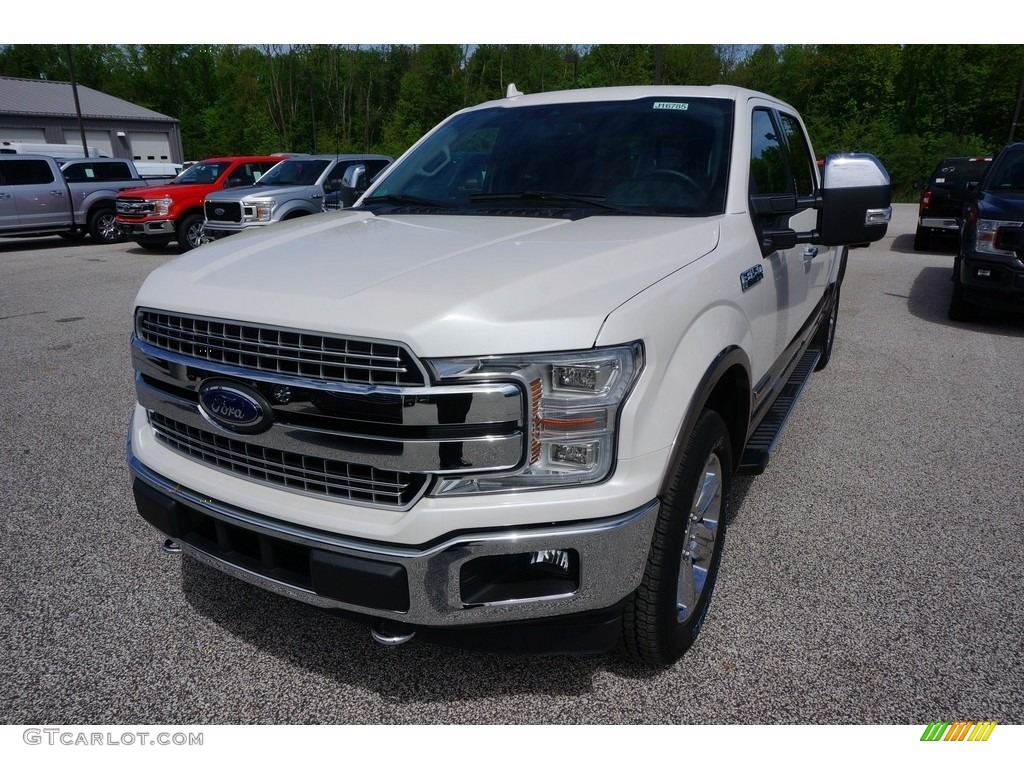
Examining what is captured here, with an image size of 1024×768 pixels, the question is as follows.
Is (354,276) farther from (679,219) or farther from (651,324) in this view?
(679,219)

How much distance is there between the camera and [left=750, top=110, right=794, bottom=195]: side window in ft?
10.6

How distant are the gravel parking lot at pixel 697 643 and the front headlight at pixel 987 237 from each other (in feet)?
9.45

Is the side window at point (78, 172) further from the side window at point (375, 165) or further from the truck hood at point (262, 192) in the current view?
the side window at point (375, 165)

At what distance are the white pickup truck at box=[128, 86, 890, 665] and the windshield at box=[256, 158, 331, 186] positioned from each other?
11187 millimetres

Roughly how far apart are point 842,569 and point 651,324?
1775mm

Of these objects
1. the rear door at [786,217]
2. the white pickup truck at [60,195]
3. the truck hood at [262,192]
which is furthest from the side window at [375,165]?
the rear door at [786,217]

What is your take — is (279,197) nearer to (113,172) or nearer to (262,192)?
(262,192)

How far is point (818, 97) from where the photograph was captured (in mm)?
53656

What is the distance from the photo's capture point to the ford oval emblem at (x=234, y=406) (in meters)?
2.01

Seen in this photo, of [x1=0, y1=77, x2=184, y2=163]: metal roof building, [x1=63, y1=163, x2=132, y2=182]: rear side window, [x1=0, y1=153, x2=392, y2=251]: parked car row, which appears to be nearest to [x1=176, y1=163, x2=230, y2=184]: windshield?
[x1=0, y1=153, x2=392, y2=251]: parked car row

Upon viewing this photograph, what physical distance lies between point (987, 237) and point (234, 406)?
7476mm

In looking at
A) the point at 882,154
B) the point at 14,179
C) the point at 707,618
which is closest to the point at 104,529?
the point at 707,618

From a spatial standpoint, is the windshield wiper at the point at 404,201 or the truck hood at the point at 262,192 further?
the truck hood at the point at 262,192

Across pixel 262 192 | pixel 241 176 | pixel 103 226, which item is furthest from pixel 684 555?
pixel 103 226
